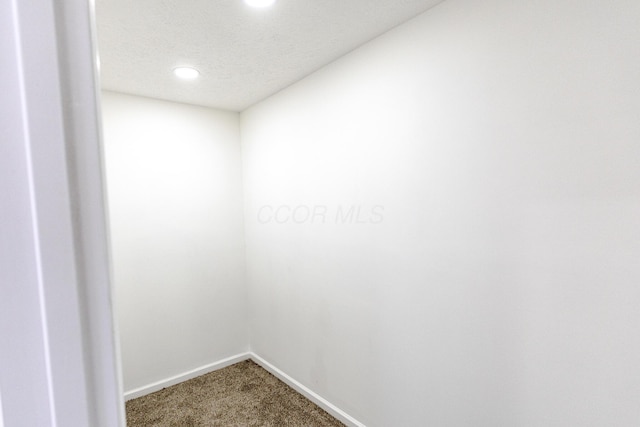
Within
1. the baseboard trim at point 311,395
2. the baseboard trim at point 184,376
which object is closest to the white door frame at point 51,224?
the baseboard trim at point 311,395

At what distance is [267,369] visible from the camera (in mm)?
2877

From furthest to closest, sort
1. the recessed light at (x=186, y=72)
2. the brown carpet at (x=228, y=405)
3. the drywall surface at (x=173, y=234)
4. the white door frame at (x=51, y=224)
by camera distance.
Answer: the drywall surface at (x=173, y=234) < the brown carpet at (x=228, y=405) < the recessed light at (x=186, y=72) < the white door frame at (x=51, y=224)

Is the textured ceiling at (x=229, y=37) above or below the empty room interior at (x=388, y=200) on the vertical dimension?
above

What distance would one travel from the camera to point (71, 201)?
1.12ft

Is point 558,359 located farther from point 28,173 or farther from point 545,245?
point 28,173

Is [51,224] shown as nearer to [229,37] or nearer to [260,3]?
[260,3]

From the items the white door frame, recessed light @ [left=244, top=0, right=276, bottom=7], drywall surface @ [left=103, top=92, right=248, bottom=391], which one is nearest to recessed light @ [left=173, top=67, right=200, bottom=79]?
drywall surface @ [left=103, top=92, right=248, bottom=391]

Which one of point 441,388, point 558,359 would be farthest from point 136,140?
point 558,359

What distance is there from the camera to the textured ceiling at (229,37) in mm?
1468

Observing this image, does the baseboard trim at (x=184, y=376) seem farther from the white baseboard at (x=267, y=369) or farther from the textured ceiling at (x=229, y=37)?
the textured ceiling at (x=229, y=37)

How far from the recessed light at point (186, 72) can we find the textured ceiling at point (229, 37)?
54 mm

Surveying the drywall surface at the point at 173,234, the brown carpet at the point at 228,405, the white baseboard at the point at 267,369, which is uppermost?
the drywall surface at the point at 173,234

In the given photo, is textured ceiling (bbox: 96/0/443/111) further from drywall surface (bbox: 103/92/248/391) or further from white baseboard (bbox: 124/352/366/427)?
white baseboard (bbox: 124/352/366/427)

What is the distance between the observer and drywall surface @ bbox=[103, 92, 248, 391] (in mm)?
2477
